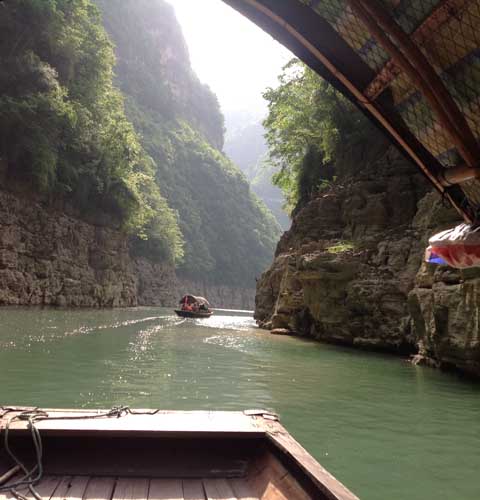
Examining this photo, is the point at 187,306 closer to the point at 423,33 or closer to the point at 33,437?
the point at 33,437

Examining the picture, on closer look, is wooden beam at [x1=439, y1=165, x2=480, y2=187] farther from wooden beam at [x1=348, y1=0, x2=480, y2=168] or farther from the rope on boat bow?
the rope on boat bow

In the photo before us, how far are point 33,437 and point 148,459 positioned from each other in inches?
36.2

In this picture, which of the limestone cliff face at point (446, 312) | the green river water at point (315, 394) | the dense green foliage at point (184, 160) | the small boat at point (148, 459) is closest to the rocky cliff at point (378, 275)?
the limestone cliff face at point (446, 312)

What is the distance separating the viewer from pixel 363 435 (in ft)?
18.6

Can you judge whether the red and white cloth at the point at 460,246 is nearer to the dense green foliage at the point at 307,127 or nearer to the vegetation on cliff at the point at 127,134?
the dense green foliage at the point at 307,127

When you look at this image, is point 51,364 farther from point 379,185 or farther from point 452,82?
point 379,185

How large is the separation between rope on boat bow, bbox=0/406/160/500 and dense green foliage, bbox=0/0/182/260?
26398 mm

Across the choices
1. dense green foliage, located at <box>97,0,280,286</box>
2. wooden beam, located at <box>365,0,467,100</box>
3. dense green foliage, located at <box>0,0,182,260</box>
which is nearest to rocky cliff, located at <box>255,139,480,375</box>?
wooden beam, located at <box>365,0,467,100</box>

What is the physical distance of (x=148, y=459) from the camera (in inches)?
139

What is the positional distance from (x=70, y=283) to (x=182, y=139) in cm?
6429

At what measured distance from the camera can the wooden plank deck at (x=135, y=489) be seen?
9.84ft

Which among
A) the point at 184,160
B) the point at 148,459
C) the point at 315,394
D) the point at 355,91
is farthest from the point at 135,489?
the point at 184,160

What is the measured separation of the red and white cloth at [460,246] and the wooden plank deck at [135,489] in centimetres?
292

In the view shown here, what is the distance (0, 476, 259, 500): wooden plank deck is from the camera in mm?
2998
